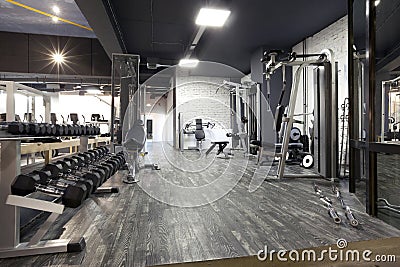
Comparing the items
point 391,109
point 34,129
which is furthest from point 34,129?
point 391,109

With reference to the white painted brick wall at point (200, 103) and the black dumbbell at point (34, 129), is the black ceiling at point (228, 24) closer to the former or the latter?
the white painted brick wall at point (200, 103)

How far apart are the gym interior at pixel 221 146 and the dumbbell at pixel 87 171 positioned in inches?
0.4

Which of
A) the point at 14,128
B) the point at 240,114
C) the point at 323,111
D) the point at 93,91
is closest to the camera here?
the point at 14,128

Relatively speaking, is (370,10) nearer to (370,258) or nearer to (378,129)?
(378,129)

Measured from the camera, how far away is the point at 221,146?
5934mm

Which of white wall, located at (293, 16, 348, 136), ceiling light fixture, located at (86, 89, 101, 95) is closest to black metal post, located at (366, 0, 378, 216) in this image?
white wall, located at (293, 16, 348, 136)

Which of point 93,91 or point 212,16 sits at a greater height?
point 212,16

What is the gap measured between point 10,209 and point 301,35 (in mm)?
5464

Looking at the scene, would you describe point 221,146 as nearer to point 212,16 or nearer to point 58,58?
point 212,16

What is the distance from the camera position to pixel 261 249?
4.44 feet

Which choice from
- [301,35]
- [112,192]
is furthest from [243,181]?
[301,35]

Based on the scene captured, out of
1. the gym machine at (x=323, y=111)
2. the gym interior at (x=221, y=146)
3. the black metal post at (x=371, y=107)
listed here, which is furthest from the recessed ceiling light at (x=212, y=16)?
the black metal post at (x=371, y=107)

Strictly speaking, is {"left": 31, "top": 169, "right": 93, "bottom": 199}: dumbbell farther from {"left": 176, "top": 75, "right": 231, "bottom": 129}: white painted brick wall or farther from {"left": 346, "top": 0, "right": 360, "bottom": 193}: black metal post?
{"left": 176, "top": 75, "right": 231, "bottom": 129}: white painted brick wall

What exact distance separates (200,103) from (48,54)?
451 cm
